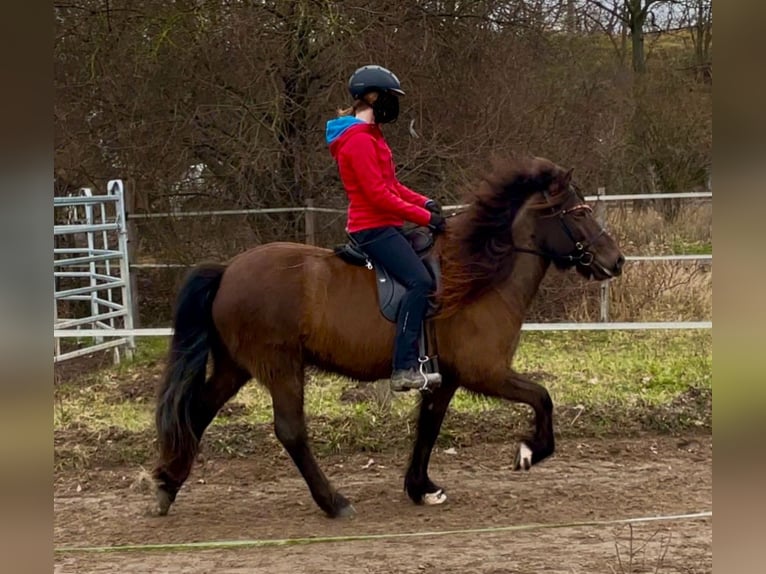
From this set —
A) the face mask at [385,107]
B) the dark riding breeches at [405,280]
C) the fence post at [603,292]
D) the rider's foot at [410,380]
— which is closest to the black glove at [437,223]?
the dark riding breeches at [405,280]

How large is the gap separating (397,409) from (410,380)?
2267mm

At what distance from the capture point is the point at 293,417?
15.7ft

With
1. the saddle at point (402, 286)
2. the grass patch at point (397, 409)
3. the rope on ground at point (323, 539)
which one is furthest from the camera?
the grass patch at point (397, 409)

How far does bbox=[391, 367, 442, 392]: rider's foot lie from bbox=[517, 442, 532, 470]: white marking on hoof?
61 centimetres

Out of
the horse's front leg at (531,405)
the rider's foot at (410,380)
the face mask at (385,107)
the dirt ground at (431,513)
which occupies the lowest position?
the dirt ground at (431,513)

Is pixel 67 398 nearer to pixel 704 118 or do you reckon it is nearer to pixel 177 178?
pixel 177 178

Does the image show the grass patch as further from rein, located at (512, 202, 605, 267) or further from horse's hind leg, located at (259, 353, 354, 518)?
rein, located at (512, 202, 605, 267)

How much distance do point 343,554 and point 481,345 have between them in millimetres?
1396

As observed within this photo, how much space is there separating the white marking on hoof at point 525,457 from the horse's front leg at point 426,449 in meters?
0.60

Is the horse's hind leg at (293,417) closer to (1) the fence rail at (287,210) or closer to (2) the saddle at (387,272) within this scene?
(2) the saddle at (387,272)

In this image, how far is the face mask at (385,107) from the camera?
4633 millimetres

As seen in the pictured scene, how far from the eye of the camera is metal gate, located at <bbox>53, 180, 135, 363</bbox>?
28.5 ft

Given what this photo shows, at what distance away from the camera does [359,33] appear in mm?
8484
